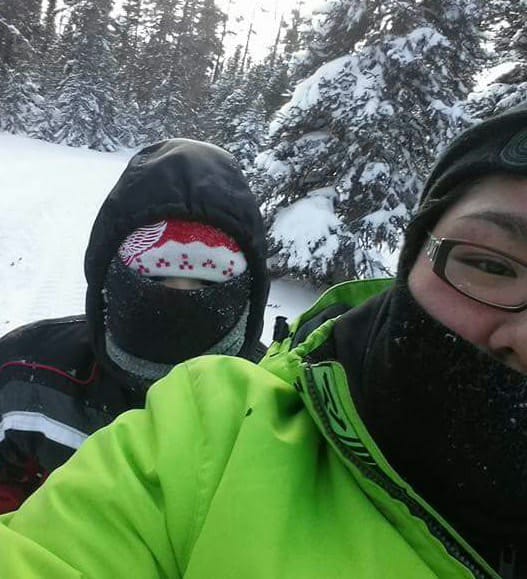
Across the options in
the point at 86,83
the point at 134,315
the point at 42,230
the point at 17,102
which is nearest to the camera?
the point at 134,315

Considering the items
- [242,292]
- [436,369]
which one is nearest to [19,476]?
[242,292]

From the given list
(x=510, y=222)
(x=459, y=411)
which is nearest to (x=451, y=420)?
(x=459, y=411)

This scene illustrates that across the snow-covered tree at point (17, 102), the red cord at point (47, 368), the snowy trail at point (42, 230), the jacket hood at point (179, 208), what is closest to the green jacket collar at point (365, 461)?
the jacket hood at point (179, 208)

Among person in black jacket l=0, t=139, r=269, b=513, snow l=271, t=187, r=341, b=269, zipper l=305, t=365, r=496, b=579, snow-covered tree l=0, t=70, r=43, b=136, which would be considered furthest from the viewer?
snow-covered tree l=0, t=70, r=43, b=136

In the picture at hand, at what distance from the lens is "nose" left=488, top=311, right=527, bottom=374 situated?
0.98 m

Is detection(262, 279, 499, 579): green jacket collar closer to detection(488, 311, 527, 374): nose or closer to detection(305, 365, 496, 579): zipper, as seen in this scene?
detection(305, 365, 496, 579): zipper

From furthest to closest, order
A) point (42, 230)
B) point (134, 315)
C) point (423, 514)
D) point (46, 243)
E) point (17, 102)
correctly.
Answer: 1. point (17, 102)
2. point (42, 230)
3. point (46, 243)
4. point (134, 315)
5. point (423, 514)

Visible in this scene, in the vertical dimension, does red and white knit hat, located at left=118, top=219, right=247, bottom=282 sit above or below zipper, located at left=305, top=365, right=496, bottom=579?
below

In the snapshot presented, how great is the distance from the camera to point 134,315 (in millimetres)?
1953

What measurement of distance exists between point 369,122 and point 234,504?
356 inches

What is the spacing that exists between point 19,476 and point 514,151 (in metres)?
1.97

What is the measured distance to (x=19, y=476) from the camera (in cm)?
198

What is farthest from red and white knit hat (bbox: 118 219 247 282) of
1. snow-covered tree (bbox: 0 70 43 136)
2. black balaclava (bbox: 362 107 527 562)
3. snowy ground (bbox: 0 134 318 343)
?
snow-covered tree (bbox: 0 70 43 136)

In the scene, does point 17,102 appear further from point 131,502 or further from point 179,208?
point 131,502
